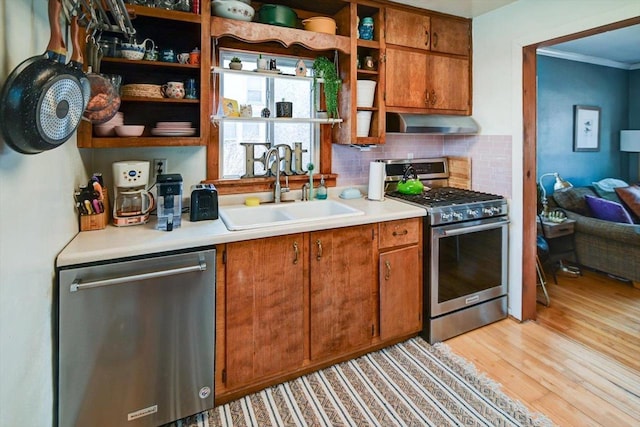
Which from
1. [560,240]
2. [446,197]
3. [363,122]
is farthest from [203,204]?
[560,240]

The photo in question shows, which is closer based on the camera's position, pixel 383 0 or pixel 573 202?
pixel 383 0

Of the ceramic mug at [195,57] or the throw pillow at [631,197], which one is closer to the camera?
the ceramic mug at [195,57]

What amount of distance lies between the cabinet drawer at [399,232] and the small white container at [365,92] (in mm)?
912

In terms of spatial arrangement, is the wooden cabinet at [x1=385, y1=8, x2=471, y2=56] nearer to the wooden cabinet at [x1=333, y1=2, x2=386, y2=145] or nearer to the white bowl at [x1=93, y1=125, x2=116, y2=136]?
the wooden cabinet at [x1=333, y1=2, x2=386, y2=145]

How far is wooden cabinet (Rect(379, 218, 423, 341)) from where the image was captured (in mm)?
2238

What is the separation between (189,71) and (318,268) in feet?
4.54

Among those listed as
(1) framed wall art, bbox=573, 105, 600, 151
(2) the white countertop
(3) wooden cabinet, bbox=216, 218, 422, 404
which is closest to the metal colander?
(2) the white countertop

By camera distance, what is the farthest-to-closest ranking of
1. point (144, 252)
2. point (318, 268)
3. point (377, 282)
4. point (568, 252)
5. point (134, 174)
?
point (568, 252) → point (377, 282) → point (318, 268) → point (134, 174) → point (144, 252)

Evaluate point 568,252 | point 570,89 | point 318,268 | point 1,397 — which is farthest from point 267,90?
point 570,89

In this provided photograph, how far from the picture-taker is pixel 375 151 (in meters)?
2.92

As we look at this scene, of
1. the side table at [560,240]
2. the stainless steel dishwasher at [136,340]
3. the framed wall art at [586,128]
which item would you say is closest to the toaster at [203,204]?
the stainless steel dishwasher at [136,340]

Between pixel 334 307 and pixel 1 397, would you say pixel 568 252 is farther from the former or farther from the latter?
pixel 1 397

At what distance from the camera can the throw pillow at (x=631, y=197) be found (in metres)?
3.77

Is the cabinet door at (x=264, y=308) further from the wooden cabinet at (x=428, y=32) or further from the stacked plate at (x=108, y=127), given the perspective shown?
the wooden cabinet at (x=428, y=32)
